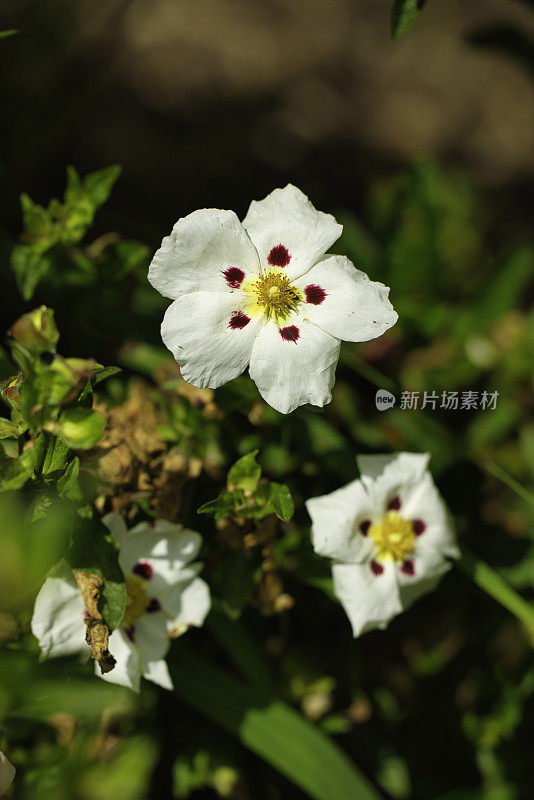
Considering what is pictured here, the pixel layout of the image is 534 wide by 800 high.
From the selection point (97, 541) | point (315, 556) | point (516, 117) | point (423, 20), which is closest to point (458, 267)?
point (516, 117)

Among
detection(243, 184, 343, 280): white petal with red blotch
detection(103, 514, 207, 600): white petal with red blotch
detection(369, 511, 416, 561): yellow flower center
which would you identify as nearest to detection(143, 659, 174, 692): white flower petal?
detection(103, 514, 207, 600): white petal with red blotch

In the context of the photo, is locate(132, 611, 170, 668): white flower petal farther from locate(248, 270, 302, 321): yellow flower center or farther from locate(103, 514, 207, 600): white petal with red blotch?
locate(248, 270, 302, 321): yellow flower center

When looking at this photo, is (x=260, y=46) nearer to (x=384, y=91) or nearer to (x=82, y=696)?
(x=384, y=91)

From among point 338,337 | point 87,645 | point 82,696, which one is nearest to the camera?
point 338,337

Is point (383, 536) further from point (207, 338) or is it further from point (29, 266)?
point (29, 266)

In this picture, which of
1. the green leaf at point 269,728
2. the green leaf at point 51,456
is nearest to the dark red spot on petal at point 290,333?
the green leaf at point 51,456

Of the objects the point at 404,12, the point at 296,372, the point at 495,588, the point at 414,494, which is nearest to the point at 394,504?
the point at 414,494
